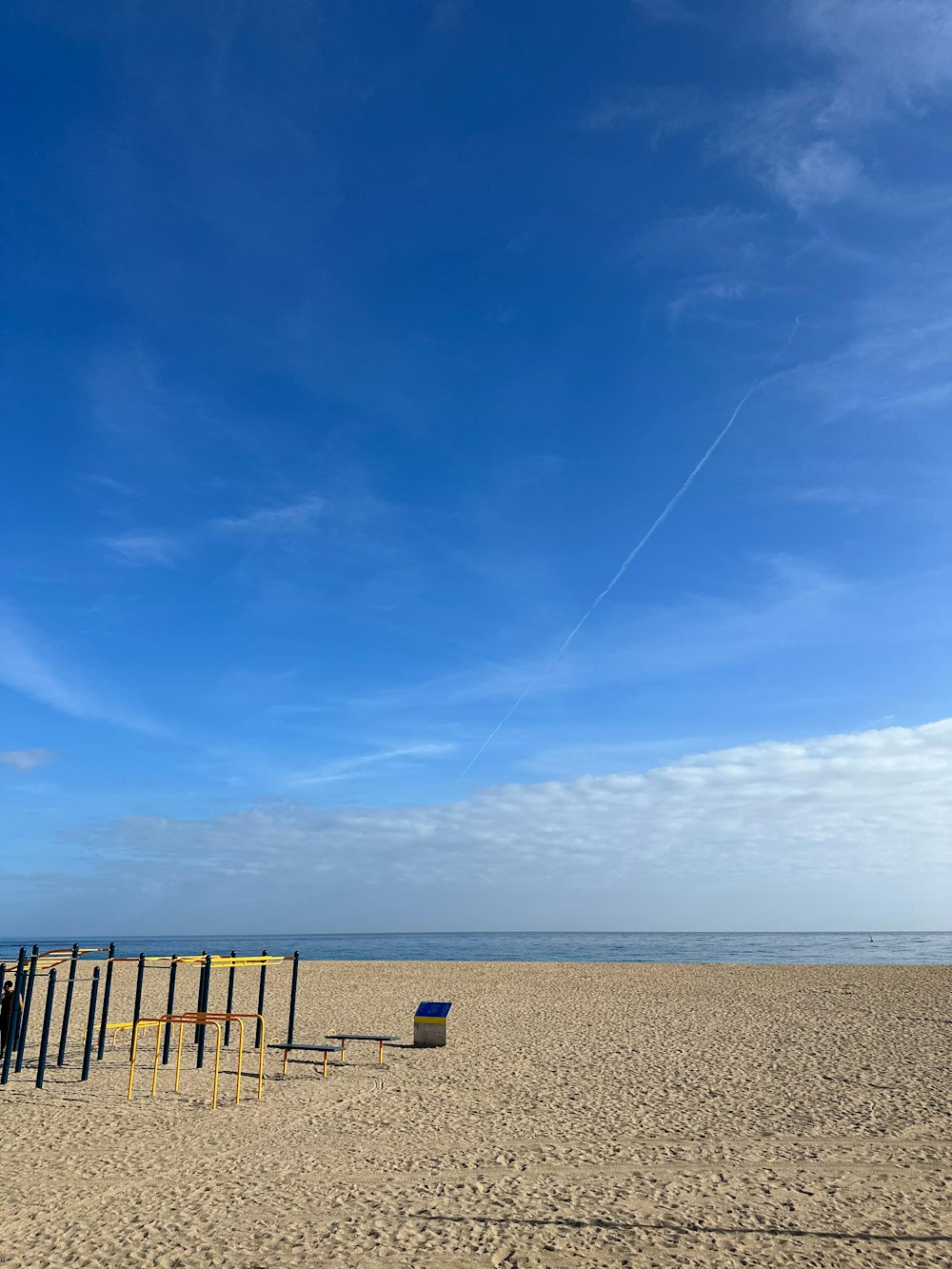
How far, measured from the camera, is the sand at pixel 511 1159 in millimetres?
6336

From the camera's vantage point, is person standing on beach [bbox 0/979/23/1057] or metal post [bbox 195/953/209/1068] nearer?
person standing on beach [bbox 0/979/23/1057]

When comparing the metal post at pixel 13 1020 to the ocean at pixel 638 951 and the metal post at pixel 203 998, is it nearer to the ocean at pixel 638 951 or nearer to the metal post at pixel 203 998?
the metal post at pixel 203 998

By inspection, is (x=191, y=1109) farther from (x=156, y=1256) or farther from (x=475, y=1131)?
(x=156, y=1256)

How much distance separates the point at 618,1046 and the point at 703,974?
1883 cm

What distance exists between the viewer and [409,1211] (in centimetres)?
699

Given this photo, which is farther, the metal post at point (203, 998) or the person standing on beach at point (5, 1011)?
the metal post at point (203, 998)

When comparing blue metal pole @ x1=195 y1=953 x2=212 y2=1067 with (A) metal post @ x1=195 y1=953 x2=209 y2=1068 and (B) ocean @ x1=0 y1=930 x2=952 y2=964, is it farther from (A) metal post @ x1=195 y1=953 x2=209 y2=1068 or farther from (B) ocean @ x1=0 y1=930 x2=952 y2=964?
(B) ocean @ x1=0 y1=930 x2=952 y2=964

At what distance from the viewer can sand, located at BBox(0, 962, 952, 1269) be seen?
6336mm

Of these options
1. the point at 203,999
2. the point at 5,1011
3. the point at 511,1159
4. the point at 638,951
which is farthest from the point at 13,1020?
the point at 638,951

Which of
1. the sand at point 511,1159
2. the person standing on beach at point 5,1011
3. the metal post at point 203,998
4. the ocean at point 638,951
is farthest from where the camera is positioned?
the ocean at point 638,951

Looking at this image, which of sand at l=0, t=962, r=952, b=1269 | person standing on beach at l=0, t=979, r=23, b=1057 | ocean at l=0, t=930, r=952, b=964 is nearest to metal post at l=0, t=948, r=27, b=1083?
person standing on beach at l=0, t=979, r=23, b=1057

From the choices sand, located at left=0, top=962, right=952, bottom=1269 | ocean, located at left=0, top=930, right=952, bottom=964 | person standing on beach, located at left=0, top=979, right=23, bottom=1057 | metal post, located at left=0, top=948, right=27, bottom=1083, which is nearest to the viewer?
sand, located at left=0, top=962, right=952, bottom=1269

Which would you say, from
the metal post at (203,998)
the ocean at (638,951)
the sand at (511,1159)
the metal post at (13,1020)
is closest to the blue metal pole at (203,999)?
the metal post at (203,998)

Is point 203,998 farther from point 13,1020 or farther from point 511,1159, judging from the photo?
point 511,1159
